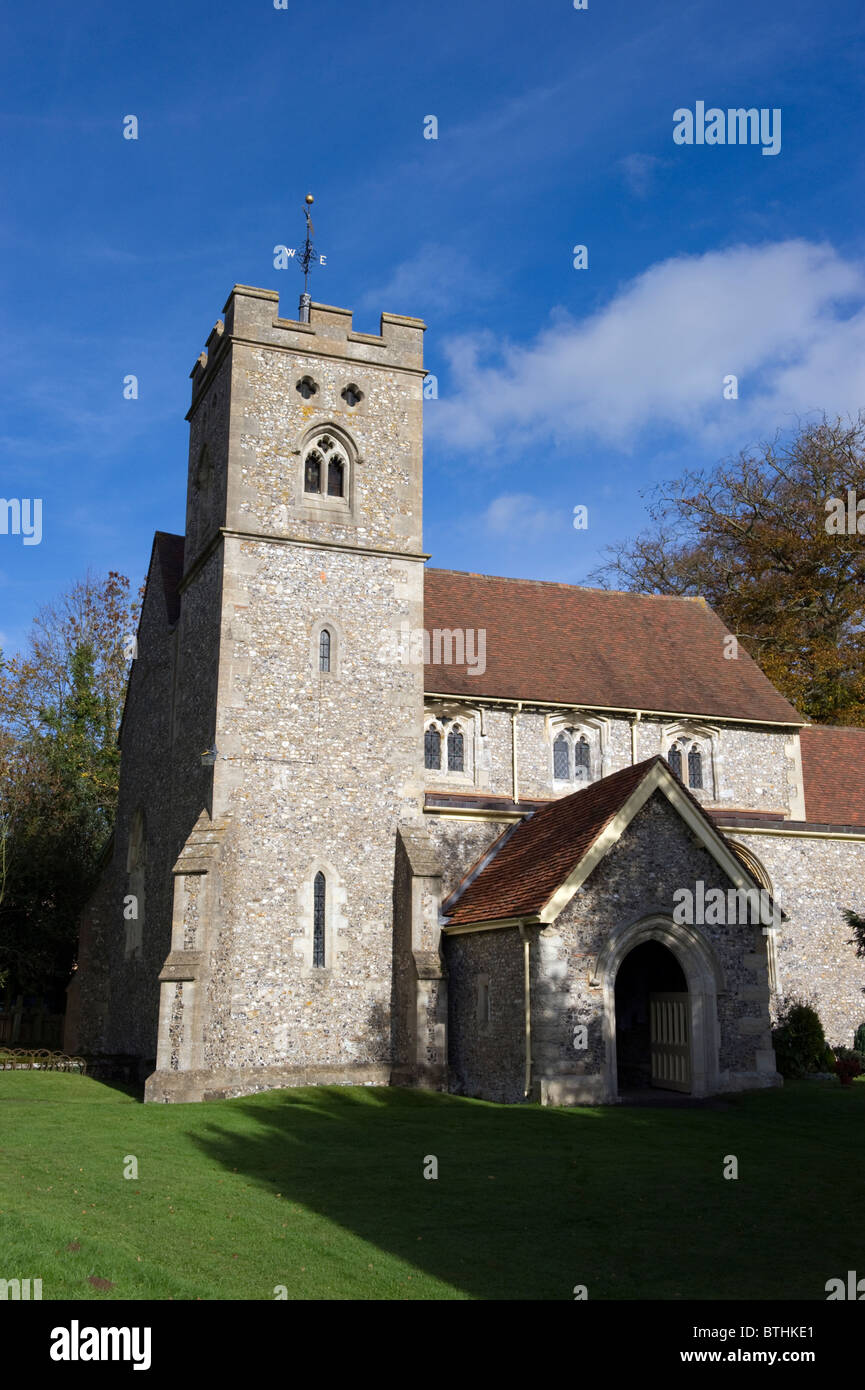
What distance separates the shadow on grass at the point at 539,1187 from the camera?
31.1 feet

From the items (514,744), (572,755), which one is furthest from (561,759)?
(514,744)

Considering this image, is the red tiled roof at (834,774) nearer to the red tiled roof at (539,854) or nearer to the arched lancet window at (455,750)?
the red tiled roof at (539,854)

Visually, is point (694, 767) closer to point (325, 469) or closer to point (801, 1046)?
point (801, 1046)

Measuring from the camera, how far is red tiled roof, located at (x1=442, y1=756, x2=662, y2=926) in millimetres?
19031

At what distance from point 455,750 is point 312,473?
21.4 feet

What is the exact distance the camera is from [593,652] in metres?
28.0

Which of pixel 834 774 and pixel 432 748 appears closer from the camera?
pixel 432 748

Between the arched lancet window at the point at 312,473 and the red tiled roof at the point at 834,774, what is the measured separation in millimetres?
13692

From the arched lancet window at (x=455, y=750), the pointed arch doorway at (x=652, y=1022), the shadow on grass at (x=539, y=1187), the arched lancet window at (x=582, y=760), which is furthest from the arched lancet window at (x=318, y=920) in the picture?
the arched lancet window at (x=582, y=760)

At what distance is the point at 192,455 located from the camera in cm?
2683

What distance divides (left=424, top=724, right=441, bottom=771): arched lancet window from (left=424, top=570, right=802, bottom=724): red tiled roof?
97 cm
